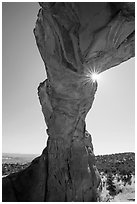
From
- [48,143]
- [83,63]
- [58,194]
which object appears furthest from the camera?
[48,143]

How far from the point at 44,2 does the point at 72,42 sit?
1.57 metres

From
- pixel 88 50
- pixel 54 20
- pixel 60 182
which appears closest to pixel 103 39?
pixel 88 50

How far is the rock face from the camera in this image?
6.90 meters

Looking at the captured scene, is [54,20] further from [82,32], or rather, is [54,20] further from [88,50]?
[88,50]

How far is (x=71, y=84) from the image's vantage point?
26.8 feet

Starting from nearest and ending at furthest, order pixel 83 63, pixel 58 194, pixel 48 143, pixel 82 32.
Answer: pixel 82 32
pixel 83 63
pixel 58 194
pixel 48 143

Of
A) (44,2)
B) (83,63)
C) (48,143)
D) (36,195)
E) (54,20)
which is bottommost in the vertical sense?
(36,195)

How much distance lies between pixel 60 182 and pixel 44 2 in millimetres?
6494

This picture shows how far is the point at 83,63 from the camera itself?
7.47m

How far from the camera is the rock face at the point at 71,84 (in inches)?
272

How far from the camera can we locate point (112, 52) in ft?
25.1

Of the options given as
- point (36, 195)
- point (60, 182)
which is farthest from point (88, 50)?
point (36, 195)

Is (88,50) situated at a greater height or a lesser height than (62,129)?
greater

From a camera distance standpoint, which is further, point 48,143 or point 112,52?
point 48,143
